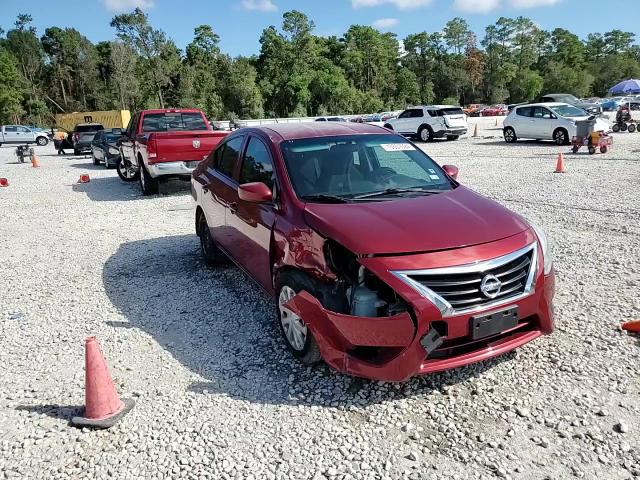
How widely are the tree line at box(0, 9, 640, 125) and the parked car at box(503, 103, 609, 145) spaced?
5143 centimetres

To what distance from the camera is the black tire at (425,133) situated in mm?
24263

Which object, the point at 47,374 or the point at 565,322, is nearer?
the point at 47,374

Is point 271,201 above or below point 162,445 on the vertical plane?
above

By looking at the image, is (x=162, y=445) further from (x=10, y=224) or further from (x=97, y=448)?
(x=10, y=224)

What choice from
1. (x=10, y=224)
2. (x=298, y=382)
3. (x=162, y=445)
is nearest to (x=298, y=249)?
(x=298, y=382)

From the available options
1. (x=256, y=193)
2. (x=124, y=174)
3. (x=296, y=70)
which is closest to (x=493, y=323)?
(x=256, y=193)

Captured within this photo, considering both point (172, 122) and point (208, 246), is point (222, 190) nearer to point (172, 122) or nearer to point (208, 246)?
point (208, 246)

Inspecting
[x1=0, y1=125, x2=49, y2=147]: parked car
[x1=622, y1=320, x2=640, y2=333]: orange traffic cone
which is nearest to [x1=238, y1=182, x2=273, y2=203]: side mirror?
[x1=622, y1=320, x2=640, y2=333]: orange traffic cone

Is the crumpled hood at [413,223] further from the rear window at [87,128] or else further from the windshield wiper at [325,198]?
the rear window at [87,128]

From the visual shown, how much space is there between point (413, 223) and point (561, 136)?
18078mm

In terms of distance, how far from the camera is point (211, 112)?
6556cm

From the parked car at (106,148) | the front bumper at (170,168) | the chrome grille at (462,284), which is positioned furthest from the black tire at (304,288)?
the parked car at (106,148)

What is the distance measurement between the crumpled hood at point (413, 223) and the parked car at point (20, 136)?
45443 millimetres

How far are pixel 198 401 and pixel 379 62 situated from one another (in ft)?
341
